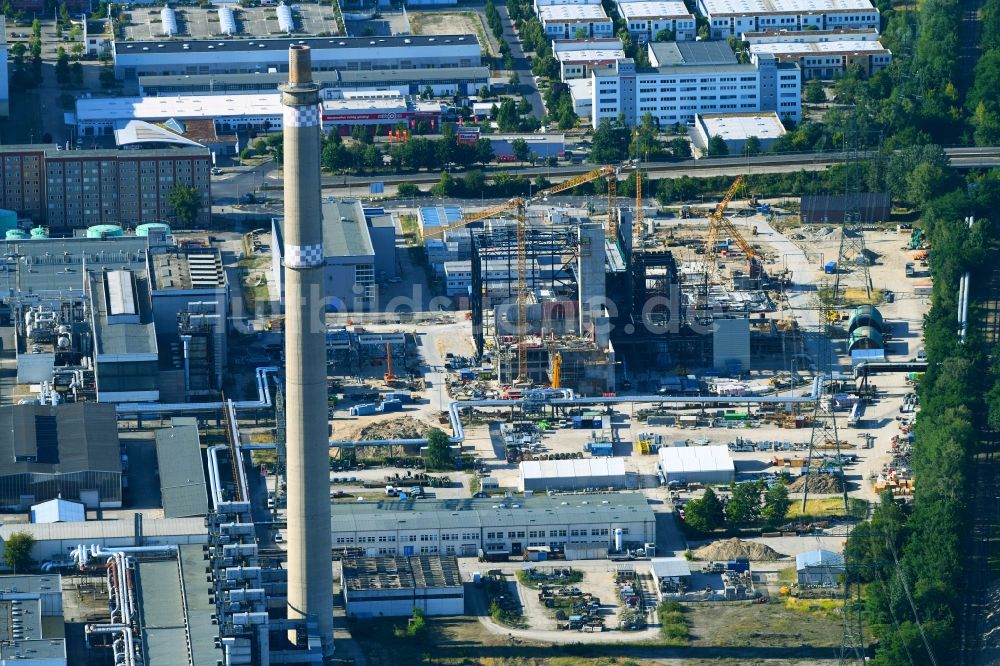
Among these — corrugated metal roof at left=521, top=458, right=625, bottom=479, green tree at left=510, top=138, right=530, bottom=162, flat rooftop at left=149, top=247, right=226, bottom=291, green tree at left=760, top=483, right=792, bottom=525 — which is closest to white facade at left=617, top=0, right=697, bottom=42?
green tree at left=510, top=138, right=530, bottom=162

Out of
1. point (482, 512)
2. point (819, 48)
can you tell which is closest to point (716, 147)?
point (819, 48)

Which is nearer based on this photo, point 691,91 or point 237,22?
point 691,91

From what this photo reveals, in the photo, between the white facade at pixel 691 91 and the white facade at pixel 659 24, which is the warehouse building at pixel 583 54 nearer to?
the white facade at pixel 659 24

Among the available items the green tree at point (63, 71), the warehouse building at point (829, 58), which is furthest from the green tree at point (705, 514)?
the green tree at point (63, 71)

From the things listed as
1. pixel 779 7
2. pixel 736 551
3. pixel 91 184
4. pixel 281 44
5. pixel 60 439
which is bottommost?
pixel 736 551

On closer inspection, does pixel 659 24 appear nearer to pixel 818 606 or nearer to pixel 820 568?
pixel 820 568

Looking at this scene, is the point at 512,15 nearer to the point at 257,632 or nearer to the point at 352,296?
the point at 352,296

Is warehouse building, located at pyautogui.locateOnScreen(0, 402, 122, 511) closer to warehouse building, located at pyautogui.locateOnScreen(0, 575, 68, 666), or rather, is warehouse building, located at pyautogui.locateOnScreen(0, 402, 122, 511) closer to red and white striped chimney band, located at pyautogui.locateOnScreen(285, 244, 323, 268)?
warehouse building, located at pyautogui.locateOnScreen(0, 575, 68, 666)
